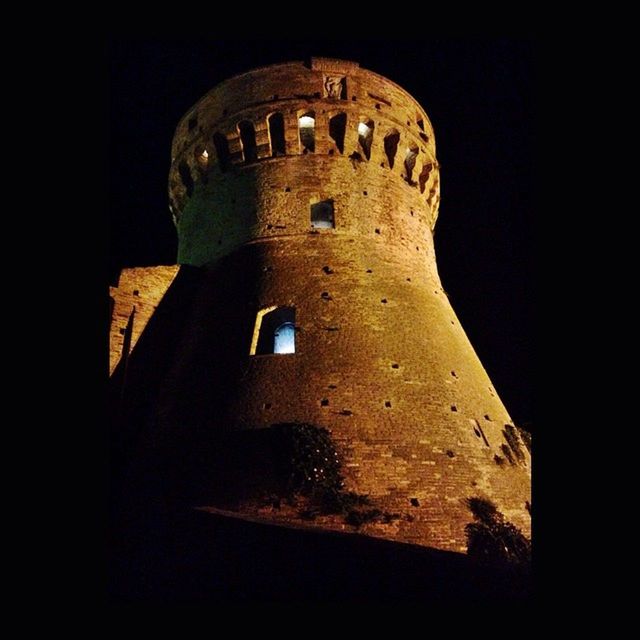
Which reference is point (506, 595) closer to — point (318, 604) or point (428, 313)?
point (318, 604)

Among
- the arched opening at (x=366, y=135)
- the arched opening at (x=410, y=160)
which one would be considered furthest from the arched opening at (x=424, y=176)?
the arched opening at (x=366, y=135)

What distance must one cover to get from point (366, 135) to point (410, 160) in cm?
159

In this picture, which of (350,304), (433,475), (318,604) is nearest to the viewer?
(318,604)

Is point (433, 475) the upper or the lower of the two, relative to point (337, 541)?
upper

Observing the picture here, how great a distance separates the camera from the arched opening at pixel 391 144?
615 inches

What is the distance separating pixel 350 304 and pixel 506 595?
21.1ft

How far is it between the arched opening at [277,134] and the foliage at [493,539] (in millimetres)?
9840

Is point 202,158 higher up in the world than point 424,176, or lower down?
higher up

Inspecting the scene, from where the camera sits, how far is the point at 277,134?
49.6ft

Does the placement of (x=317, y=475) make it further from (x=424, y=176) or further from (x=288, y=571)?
(x=424, y=176)

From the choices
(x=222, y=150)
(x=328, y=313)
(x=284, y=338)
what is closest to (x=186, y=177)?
(x=222, y=150)

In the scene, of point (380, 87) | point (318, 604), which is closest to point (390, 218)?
point (380, 87)

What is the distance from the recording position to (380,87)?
1627 centimetres

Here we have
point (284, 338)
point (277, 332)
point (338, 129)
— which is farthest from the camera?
point (338, 129)
